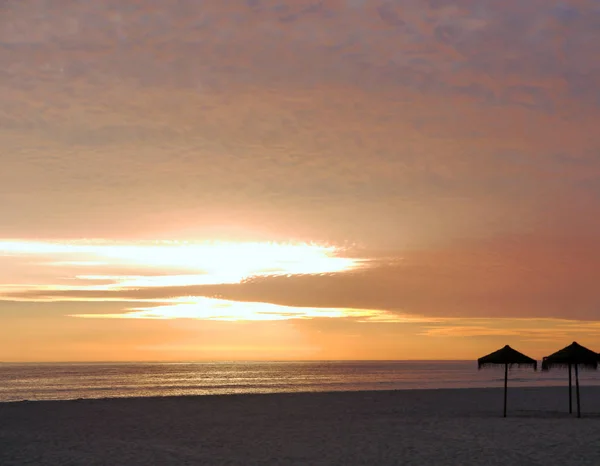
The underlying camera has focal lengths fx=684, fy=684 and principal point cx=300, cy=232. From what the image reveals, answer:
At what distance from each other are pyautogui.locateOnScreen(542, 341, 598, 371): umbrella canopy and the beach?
205 cm

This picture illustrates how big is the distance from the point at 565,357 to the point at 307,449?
41.7 feet

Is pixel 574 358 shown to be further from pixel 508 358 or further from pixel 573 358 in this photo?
pixel 508 358

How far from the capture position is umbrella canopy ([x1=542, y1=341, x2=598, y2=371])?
25.8 m

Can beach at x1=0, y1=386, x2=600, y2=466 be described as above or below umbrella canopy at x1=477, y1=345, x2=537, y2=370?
below

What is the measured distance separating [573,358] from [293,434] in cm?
1158

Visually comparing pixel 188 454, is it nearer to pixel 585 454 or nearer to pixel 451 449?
pixel 451 449

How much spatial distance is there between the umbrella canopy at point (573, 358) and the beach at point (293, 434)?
6.72 feet

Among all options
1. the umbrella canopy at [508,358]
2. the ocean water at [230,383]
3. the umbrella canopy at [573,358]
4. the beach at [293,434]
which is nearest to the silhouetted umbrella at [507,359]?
the umbrella canopy at [508,358]

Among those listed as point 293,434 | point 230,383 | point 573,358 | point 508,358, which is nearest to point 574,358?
point 573,358

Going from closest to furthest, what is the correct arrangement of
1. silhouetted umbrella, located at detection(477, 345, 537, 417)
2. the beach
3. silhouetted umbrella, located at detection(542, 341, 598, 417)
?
the beach → silhouetted umbrella, located at detection(542, 341, 598, 417) → silhouetted umbrella, located at detection(477, 345, 537, 417)

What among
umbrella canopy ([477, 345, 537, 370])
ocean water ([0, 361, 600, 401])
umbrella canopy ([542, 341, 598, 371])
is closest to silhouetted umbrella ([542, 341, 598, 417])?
umbrella canopy ([542, 341, 598, 371])

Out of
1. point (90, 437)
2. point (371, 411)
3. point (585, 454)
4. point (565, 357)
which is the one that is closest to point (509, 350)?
point (565, 357)

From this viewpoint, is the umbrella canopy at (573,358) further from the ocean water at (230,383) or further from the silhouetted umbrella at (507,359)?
the ocean water at (230,383)

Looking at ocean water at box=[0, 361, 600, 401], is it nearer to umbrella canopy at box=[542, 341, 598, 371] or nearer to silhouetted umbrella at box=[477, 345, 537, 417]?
silhouetted umbrella at box=[477, 345, 537, 417]
